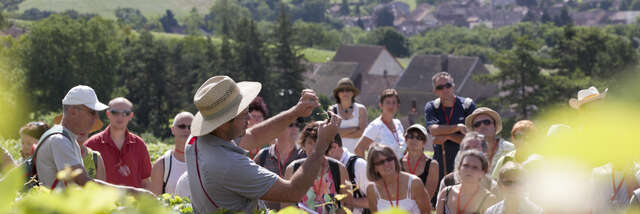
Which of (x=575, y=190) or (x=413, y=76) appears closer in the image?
(x=575, y=190)

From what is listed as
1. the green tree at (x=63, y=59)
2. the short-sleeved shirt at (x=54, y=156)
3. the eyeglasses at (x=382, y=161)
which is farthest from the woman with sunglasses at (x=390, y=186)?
the green tree at (x=63, y=59)

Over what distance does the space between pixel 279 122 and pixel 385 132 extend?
4.01 meters

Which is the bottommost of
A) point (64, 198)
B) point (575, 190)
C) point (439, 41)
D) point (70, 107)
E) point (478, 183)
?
point (439, 41)

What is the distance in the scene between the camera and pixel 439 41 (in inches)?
7859

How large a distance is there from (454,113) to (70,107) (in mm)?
4649

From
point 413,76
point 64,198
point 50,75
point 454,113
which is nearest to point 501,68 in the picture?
point 413,76

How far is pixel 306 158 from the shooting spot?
421 cm

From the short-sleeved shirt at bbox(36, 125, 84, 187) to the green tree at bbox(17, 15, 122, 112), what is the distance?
218 feet

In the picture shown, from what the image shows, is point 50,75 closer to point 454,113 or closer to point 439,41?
point 454,113

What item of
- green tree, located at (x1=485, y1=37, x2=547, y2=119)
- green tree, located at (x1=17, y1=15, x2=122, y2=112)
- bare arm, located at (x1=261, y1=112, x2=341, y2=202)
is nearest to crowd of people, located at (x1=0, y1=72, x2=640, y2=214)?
bare arm, located at (x1=261, y1=112, x2=341, y2=202)

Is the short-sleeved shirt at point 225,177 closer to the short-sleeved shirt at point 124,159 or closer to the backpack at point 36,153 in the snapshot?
the backpack at point 36,153

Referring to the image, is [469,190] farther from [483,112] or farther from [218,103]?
[218,103]

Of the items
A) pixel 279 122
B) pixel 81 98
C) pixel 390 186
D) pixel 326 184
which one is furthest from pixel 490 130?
pixel 81 98

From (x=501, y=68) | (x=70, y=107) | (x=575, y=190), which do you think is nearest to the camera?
(x=575, y=190)
